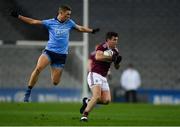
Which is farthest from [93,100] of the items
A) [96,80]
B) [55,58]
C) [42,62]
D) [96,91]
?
[55,58]

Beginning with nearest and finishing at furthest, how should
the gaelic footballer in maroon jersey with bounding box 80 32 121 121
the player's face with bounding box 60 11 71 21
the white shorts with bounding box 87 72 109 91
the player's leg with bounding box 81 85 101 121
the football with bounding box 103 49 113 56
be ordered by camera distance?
the player's leg with bounding box 81 85 101 121, the gaelic footballer in maroon jersey with bounding box 80 32 121 121, the football with bounding box 103 49 113 56, the white shorts with bounding box 87 72 109 91, the player's face with bounding box 60 11 71 21

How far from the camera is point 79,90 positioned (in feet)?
111

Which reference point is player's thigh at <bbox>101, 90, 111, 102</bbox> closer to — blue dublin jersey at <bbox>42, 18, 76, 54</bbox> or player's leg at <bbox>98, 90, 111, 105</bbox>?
player's leg at <bbox>98, 90, 111, 105</bbox>

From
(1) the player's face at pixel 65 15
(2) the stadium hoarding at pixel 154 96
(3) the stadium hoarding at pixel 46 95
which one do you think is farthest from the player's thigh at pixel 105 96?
(2) the stadium hoarding at pixel 154 96

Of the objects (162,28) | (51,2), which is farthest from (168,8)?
(51,2)

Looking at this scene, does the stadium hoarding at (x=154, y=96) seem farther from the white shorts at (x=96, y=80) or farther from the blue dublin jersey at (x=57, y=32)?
the white shorts at (x=96, y=80)

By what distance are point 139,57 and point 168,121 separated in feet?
56.8

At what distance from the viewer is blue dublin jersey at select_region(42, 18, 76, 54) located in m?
19.7

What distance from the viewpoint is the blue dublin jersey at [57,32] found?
1973 cm

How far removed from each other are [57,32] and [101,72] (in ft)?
4.64

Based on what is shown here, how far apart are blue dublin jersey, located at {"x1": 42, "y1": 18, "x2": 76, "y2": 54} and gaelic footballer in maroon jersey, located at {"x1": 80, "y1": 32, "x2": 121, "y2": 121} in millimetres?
980

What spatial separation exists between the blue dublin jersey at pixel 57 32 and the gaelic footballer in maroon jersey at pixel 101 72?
0.98 metres

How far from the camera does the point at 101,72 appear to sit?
19.3 m

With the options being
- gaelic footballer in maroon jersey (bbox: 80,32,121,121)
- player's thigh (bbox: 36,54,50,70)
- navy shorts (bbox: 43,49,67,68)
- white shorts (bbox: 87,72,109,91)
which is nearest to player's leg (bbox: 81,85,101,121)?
gaelic footballer in maroon jersey (bbox: 80,32,121,121)
